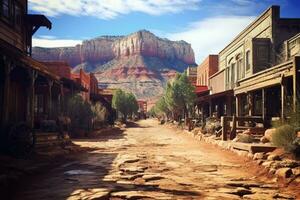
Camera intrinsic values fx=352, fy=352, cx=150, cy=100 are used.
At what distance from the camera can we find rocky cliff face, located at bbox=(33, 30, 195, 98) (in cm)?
14438

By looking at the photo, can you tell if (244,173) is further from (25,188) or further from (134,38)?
(134,38)

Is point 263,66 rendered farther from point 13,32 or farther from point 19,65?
point 19,65

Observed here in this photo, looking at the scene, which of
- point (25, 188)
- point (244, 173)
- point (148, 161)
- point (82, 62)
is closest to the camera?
point (25, 188)

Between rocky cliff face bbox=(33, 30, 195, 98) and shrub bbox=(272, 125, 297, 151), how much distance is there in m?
129

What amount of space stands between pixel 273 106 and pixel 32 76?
1408 centimetres

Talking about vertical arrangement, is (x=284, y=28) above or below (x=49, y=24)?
above

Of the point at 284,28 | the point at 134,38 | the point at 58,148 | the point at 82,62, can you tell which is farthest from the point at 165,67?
the point at 58,148

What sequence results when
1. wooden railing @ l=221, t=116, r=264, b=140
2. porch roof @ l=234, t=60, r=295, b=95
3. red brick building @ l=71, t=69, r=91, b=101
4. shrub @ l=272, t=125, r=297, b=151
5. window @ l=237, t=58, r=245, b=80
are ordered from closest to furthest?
shrub @ l=272, t=125, r=297, b=151, porch roof @ l=234, t=60, r=295, b=95, wooden railing @ l=221, t=116, r=264, b=140, window @ l=237, t=58, r=245, b=80, red brick building @ l=71, t=69, r=91, b=101

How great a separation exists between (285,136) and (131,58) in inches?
6462

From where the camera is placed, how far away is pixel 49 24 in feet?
62.1

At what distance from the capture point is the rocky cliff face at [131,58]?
5684 inches

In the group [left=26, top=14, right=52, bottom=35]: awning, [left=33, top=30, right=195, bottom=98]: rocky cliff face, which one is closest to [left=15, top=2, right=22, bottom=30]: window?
[left=26, top=14, right=52, bottom=35]: awning

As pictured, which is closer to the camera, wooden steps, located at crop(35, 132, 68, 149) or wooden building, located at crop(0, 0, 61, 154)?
wooden building, located at crop(0, 0, 61, 154)

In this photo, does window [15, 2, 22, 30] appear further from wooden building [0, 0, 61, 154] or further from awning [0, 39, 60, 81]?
awning [0, 39, 60, 81]
